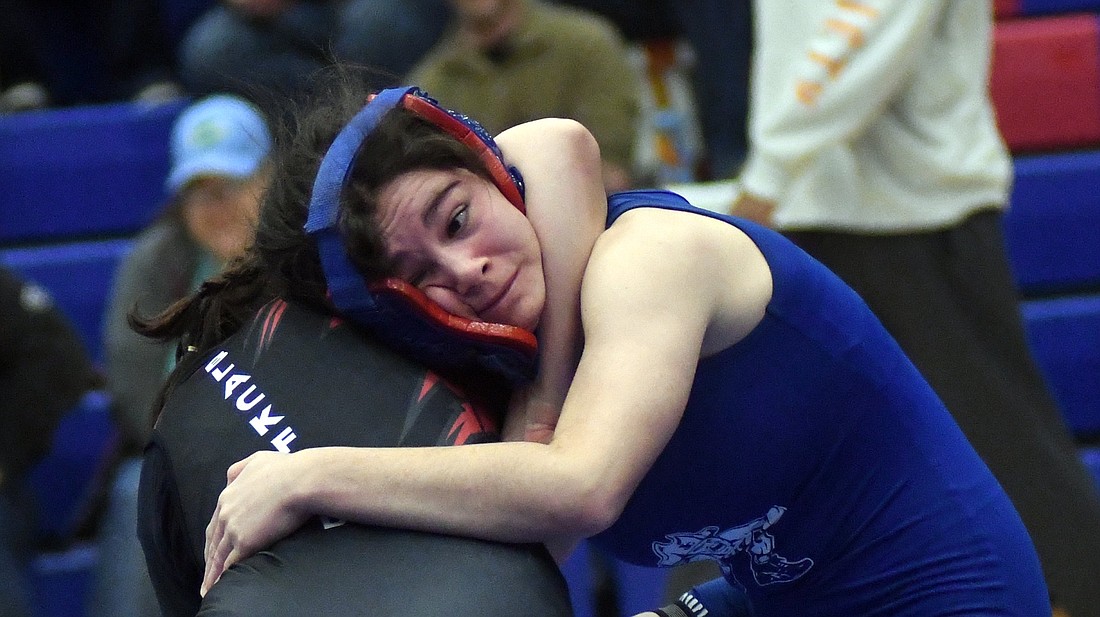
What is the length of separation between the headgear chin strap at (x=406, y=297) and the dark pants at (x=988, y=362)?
124 cm

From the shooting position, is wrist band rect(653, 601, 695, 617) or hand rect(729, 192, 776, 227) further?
hand rect(729, 192, 776, 227)

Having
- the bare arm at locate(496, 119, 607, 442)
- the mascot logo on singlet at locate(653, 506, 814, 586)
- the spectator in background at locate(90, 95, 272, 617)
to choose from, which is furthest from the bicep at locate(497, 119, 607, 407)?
the spectator in background at locate(90, 95, 272, 617)

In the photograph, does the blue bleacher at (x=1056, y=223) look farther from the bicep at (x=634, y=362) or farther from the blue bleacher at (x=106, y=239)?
the bicep at (x=634, y=362)

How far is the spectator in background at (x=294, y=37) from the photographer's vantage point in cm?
397

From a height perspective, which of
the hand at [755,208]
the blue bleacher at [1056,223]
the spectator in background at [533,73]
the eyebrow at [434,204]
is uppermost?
the eyebrow at [434,204]

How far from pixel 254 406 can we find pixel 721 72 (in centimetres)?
262

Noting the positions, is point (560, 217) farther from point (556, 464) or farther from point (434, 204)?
point (556, 464)

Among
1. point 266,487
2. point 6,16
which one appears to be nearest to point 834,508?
point 266,487

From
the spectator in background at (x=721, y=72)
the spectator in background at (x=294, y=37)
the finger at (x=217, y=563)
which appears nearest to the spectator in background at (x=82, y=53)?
the spectator in background at (x=294, y=37)

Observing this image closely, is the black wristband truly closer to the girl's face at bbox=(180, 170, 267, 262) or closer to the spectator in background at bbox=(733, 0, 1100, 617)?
the spectator in background at bbox=(733, 0, 1100, 617)

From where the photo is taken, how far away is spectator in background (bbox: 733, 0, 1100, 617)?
8.48 ft

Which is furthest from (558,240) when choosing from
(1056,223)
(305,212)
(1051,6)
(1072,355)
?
(1051,6)

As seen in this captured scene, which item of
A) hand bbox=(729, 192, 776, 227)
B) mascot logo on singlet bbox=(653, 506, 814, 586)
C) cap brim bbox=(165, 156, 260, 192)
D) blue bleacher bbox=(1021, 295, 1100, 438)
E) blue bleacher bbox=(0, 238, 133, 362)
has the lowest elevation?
blue bleacher bbox=(0, 238, 133, 362)

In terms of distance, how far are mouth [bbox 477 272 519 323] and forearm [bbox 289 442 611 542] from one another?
23 cm
